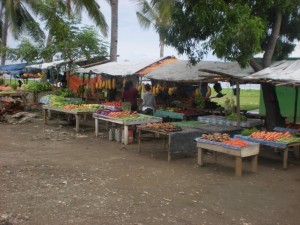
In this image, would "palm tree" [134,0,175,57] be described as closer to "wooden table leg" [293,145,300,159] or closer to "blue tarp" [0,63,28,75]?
"wooden table leg" [293,145,300,159]

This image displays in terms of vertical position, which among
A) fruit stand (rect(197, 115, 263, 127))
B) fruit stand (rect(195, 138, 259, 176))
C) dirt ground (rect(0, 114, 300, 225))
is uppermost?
fruit stand (rect(197, 115, 263, 127))

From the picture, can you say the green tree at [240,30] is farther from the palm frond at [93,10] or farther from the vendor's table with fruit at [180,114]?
the palm frond at [93,10]

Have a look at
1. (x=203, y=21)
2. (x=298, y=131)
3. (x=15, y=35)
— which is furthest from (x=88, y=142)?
(x=15, y=35)

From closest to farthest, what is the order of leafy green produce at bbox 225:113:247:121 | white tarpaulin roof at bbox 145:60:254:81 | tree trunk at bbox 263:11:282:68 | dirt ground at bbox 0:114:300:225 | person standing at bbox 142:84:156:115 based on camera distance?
dirt ground at bbox 0:114:300:225 → tree trunk at bbox 263:11:282:68 → leafy green produce at bbox 225:113:247:121 → white tarpaulin roof at bbox 145:60:254:81 → person standing at bbox 142:84:156:115

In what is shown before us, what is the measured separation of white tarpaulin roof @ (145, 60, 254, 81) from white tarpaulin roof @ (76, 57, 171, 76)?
0.77 meters

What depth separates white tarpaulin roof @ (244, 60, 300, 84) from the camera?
8.40 m

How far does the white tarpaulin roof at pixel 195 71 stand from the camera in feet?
35.0

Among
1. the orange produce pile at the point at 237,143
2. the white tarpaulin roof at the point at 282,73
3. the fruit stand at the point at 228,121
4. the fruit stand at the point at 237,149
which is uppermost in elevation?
the white tarpaulin roof at the point at 282,73

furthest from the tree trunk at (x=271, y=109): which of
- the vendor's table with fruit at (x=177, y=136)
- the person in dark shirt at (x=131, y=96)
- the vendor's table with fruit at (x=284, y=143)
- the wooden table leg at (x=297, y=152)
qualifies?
the person in dark shirt at (x=131, y=96)

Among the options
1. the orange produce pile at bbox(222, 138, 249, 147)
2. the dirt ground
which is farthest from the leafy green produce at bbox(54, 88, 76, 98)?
the orange produce pile at bbox(222, 138, 249, 147)

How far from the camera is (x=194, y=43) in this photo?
1009cm

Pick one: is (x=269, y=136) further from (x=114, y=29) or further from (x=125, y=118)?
(x=114, y=29)

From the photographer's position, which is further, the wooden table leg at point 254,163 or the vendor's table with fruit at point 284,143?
the vendor's table with fruit at point 284,143

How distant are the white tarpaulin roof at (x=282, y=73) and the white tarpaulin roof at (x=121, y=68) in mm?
5620
